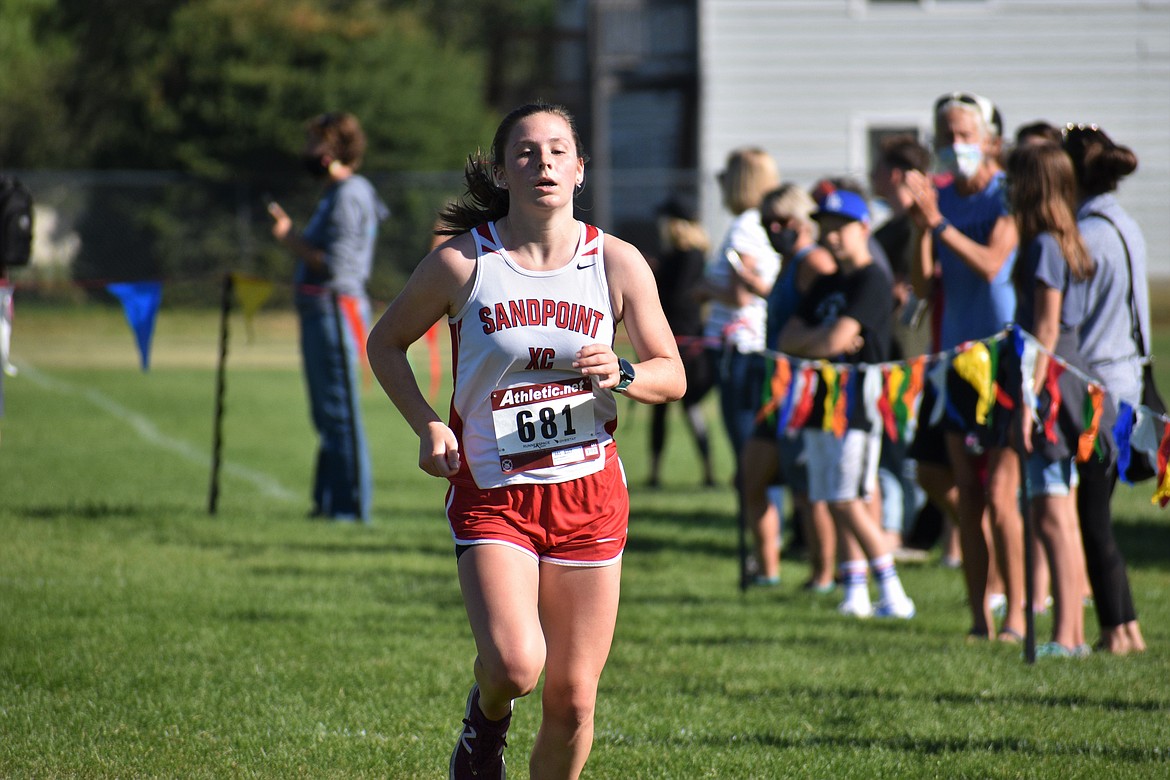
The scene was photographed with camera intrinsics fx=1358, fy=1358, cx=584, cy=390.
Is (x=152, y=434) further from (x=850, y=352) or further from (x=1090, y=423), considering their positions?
(x=1090, y=423)

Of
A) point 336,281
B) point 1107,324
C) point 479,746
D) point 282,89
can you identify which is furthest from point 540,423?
point 282,89

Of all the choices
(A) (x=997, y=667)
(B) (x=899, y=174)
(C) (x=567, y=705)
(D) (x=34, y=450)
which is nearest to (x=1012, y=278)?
(B) (x=899, y=174)

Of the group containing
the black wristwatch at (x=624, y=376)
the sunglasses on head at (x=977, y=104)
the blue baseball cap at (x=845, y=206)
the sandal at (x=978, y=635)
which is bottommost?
the sandal at (x=978, y=635)

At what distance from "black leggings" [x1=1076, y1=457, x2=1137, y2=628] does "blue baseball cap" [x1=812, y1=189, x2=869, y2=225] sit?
1.59 metres

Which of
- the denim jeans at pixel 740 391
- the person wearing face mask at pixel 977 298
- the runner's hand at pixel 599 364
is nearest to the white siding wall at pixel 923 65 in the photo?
the denim jeans at pixel 740 391

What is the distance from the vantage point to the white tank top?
11.9 ft

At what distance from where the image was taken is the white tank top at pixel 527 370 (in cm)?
362

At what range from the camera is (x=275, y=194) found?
24.2 metres

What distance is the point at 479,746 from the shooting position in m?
3.66

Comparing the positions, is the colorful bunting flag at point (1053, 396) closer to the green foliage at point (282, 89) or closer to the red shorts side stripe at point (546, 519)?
the red shorts side stripe at point (546, 519)

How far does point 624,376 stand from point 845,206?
10.7ft

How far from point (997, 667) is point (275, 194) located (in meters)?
20.4

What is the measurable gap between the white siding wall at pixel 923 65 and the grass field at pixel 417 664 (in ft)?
47.6

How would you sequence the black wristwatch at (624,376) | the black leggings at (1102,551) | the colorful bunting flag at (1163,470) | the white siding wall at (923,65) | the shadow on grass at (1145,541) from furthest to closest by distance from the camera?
the white siding wall at (923,65)
the shadow on grass at (1145,541)
the black leggings at (1102,551)
the colorful bunting flag at (1163,470)
the black wristwatch at (624,376)
